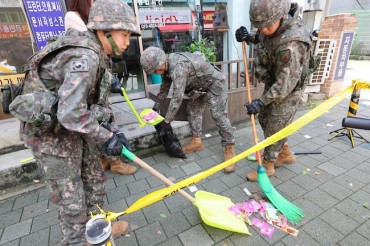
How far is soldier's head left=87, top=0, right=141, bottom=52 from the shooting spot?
1.68m

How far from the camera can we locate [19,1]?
3.78 meters

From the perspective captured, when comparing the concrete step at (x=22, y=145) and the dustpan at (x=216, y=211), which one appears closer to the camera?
the dustpan at (x=216, y=211)

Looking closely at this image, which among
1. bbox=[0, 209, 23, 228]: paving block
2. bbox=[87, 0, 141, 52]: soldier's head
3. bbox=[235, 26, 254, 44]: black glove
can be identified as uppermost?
bbox=[87, 0, 141, 52]: soldier's head

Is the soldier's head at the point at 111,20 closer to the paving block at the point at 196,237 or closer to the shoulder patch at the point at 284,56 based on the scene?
the shoulder patch at the point at 284,56

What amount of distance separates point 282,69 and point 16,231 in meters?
3.33

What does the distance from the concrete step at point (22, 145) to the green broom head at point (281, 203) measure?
1850 millimetres

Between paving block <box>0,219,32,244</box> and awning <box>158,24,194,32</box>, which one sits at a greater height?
awning <box>158,24,194,32</box>

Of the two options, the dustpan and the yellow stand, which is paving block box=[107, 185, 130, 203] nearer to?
the dustpan

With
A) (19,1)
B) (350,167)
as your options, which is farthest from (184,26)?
(350,167)

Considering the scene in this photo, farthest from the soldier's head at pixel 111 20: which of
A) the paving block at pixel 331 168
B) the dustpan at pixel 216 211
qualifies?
the paving block at pixel 331 168

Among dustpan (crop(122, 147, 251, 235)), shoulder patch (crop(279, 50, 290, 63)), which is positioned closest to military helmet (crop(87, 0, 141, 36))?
dustpan (crop(122, 147, 251, 235))

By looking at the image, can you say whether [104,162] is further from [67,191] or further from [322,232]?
[322,232]

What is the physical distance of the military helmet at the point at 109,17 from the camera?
1.68m

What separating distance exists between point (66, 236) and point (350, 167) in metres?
3.55
